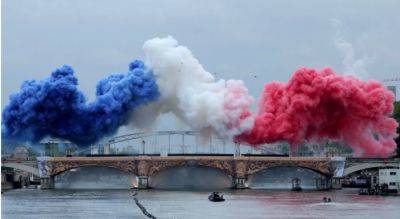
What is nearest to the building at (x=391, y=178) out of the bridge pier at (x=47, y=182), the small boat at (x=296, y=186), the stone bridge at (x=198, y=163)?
the stone bridge at (x=198, y=163)

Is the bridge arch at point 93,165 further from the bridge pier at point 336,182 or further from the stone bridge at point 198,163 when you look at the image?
the bridge pier at point 336,182

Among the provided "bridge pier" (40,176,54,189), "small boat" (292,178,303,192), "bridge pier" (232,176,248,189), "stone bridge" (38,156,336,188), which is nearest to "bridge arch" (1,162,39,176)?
"bridge pier" (40,176,54,189)

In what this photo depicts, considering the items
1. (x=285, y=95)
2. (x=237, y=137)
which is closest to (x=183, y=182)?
(x=237, y=137)

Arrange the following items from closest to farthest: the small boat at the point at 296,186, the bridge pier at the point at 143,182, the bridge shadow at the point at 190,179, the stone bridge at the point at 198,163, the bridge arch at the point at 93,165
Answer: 1. the stone bridge at the point at 198,163
2. the bridge arch at the point at 93,165
3. the bridge pier at the point at 143,182
4. the small boat at the point at 296,186
5. the bridge shadow at the point at 190,179

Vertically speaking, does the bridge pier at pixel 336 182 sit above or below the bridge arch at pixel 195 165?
below

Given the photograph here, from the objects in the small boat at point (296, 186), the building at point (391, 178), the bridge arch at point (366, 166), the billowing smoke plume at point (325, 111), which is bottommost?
the small boat at point (296, 186)

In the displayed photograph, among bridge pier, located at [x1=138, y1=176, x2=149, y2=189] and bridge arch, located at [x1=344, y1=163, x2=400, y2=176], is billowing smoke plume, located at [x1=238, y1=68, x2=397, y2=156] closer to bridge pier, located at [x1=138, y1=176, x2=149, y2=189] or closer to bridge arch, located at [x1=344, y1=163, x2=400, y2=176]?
bridge arch, located at [x1=344, y1=163, x2=400, y2=176]

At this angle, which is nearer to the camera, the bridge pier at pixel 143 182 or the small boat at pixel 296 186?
the bridge pier at pixel 143 182
